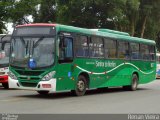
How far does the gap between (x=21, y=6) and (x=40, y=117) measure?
41892 mm

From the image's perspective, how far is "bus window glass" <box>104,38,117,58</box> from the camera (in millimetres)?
20516

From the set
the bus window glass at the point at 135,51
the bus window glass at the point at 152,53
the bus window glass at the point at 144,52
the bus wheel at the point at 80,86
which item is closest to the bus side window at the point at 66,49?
the bus wheel at the point at 80,86

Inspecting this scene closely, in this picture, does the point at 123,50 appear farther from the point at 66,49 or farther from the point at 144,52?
the point at 66,49

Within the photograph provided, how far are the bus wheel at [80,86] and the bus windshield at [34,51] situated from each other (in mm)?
1996

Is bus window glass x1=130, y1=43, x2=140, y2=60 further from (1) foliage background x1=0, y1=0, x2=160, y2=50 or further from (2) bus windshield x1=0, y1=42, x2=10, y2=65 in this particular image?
(1) foliage background x1=0, y1=0, x2=160, y2=50

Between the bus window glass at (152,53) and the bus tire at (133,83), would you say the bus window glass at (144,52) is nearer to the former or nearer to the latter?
the bus window glass at (152,53)

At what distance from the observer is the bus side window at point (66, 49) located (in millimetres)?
16859

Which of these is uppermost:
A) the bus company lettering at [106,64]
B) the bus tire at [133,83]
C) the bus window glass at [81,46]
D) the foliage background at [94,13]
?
the foliage background at [94,13]

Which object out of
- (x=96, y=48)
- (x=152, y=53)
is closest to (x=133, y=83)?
(x=152, y=53)

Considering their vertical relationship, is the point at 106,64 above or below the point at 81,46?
below

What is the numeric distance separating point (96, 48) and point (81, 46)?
1411 millimetres

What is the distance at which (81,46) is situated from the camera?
18328 mm

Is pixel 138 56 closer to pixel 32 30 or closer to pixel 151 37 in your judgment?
pixel 32 30

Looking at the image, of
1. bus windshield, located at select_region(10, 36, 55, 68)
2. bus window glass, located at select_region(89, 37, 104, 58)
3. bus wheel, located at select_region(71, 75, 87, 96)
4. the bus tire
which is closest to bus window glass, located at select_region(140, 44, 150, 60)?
the bus tire
